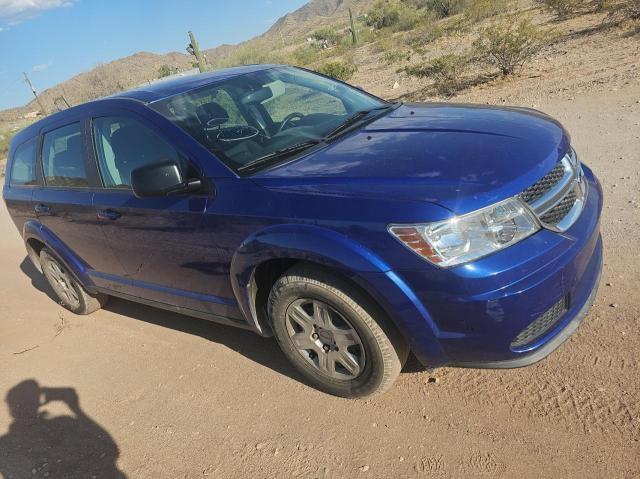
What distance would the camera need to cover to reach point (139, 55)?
338ft

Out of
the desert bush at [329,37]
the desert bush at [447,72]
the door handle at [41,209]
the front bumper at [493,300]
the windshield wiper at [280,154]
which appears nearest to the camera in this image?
the front bumper at [493,300]

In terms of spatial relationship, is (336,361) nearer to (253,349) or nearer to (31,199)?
(253,349)

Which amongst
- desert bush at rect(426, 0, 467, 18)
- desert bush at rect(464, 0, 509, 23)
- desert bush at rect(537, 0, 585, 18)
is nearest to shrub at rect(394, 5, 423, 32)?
desert bush at rect(426, 0, 467, 18)

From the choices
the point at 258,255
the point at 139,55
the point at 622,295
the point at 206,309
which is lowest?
the point at 622,295

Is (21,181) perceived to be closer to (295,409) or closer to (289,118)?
(289,118)

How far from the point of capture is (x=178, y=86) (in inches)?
133

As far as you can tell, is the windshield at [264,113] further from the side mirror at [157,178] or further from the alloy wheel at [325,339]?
the alloy wheel at [325,339]

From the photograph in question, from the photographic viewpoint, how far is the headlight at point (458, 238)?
6.75 ft

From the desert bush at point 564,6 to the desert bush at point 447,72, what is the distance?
17.7 ft

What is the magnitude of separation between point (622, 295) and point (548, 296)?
4.38ft

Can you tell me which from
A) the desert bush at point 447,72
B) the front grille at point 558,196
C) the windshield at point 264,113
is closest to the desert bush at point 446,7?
the desert bush at point 447,72

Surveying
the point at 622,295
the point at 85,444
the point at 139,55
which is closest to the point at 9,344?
the point at 85,444

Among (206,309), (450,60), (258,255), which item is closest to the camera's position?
(258,255)

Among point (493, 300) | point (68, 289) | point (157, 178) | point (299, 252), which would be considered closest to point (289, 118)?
point (157, 178)
